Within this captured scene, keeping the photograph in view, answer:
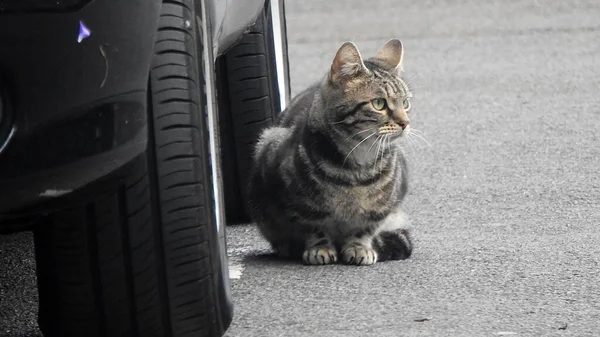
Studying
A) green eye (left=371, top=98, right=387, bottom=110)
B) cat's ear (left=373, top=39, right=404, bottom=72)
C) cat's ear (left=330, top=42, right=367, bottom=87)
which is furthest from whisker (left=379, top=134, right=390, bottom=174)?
cat's ear (left=373, top=39, right=404, bottom=72)

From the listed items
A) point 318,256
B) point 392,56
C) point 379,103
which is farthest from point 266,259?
point 392,56

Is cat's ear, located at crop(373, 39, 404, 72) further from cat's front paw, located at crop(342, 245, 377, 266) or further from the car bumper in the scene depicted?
the car bumper

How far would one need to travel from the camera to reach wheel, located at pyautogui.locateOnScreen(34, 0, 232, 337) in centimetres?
368

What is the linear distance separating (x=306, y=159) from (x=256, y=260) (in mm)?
439

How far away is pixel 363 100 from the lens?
218 inches

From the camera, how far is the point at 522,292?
4695 millimetres

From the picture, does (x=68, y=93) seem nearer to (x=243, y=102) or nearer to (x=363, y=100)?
(x=363, y=100)

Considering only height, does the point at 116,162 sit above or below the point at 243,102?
below

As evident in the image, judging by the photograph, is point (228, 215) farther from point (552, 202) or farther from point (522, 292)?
point (522, 292)

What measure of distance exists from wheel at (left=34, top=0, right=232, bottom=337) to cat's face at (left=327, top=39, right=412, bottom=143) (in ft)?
5.63

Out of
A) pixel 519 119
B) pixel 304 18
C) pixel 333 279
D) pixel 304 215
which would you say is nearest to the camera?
pixel 333 279

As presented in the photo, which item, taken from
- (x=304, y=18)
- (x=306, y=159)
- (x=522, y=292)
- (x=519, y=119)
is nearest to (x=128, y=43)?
(x=522, y=292)

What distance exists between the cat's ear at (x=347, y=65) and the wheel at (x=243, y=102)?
2.22 ft

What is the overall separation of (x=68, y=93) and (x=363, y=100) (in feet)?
8.14
